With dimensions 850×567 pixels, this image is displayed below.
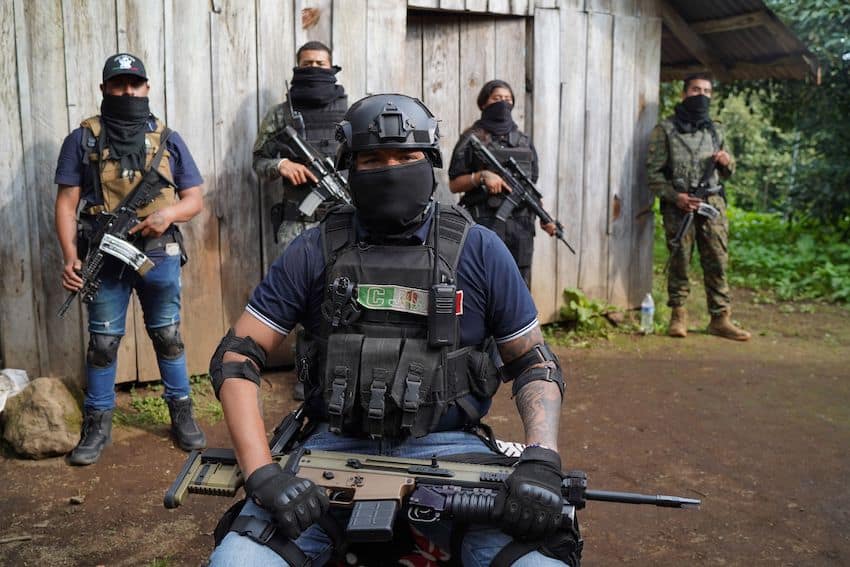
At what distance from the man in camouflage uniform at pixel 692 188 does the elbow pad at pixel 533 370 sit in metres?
5.34

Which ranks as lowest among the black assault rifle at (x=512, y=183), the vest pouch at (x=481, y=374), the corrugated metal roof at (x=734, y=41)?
the vest pouch at (x=481, y=374)

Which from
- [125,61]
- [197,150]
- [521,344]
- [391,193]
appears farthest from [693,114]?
[391,193]

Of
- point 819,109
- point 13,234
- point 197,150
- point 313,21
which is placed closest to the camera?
point 13,234

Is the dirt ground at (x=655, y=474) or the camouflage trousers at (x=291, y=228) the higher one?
the camouflage trousers at (x=291, y=228)

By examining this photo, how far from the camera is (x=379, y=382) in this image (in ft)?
8.03

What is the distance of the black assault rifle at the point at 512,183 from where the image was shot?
6363mm

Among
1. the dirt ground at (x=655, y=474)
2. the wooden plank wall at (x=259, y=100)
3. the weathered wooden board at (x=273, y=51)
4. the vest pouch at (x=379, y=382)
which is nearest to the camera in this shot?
the vest pouch at (x=379, y=382)

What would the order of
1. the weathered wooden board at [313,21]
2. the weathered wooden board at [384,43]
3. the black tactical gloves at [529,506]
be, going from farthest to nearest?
1. the weathered wooden board at [384,43]
2. the weathered wooden board at [313,21]
3. the black tactical gloves at [529,506]

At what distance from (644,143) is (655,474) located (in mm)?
4241

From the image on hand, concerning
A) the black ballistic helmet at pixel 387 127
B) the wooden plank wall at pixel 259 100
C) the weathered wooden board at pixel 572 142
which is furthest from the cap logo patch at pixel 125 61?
the weathered wooden board at pixel 572 142

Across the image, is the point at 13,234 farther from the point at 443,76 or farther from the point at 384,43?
the point at 443,76

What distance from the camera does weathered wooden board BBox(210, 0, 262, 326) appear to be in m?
5.75

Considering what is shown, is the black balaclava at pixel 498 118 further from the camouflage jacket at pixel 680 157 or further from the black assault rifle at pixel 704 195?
the black assault rifle at pixel 704 195

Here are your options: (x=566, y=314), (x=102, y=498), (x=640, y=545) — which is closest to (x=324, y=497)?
(x=640, y=545)
